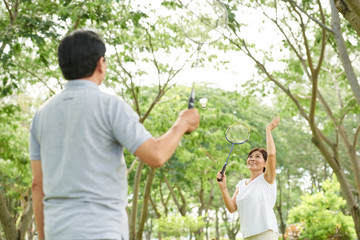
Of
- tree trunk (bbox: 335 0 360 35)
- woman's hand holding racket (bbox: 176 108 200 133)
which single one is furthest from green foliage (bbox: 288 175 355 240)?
woman's hand holding racket (bbox: 176 108 200 133)

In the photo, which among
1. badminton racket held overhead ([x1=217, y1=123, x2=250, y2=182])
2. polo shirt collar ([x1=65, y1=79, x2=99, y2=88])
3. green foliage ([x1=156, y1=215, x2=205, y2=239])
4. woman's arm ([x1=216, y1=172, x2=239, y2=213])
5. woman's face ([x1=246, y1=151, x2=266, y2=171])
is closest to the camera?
polo shirt collar ([x1=65, y1=79, x2=99, y2=88])

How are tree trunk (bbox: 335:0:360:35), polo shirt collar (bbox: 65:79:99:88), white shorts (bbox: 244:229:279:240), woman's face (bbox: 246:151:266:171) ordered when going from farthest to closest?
tree trunk (bbox: 335:0:360:35) < woman's face (bbox: 246:151:266:171) < white shorts (bbox: 244:229:279:240) < polo shirt collar (bbox: 65:79:99:88)

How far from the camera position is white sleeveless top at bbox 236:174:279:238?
14.7ft

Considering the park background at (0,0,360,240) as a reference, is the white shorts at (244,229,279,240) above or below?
below

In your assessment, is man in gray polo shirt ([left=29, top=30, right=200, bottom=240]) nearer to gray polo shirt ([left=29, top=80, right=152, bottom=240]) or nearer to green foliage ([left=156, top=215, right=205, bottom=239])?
gray polo shirt ([left=29, top=80, right=152, bottom=240])

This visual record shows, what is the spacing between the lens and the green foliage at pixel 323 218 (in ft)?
51.8

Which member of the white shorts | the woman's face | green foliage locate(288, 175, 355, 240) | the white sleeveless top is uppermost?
the woman's face

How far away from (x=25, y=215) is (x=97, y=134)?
483 inches

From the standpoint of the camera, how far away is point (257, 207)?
453 cm

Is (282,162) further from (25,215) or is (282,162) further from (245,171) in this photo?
(25,215)

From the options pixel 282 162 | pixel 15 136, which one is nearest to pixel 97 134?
pixel 15 136

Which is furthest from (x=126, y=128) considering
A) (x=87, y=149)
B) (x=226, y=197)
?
(x=226, y=197)

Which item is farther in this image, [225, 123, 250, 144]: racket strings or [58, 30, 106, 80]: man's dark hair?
[225, 123, 250, 144]: racket strings

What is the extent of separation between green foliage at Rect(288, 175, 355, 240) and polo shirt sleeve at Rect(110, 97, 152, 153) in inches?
578
